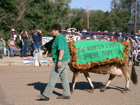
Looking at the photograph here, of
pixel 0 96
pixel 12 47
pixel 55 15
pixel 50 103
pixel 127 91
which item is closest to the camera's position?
pixel 50 103

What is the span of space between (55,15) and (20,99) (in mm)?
27565

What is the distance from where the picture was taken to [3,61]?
15297 millimetres

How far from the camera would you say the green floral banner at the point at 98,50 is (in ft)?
26.6

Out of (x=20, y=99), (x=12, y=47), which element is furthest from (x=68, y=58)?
(x=12, y=47)

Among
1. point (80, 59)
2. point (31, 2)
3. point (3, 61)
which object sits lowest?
point (3, 61)

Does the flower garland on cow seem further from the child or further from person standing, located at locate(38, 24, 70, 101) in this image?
the child

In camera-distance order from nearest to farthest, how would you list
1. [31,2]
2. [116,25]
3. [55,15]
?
1. [31,2]
2. [55,15]
3. [116,25]

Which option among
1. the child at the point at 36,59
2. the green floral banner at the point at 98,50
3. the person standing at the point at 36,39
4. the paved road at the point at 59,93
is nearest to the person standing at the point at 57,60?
the paved road at the point at 59,93

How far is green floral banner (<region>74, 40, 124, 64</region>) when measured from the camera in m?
8.10

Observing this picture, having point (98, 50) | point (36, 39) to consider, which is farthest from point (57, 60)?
point (36, 39)

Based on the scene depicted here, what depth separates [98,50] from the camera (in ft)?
27.2

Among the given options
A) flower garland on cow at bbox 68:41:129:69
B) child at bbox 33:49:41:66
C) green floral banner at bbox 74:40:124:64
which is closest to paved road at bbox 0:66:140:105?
flower garland on cow at bbox 68:41:129:69

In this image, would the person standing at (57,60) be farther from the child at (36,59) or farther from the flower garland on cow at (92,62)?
the child at (36,59)

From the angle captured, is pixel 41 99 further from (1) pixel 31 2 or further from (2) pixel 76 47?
(1) pixel 31 2
